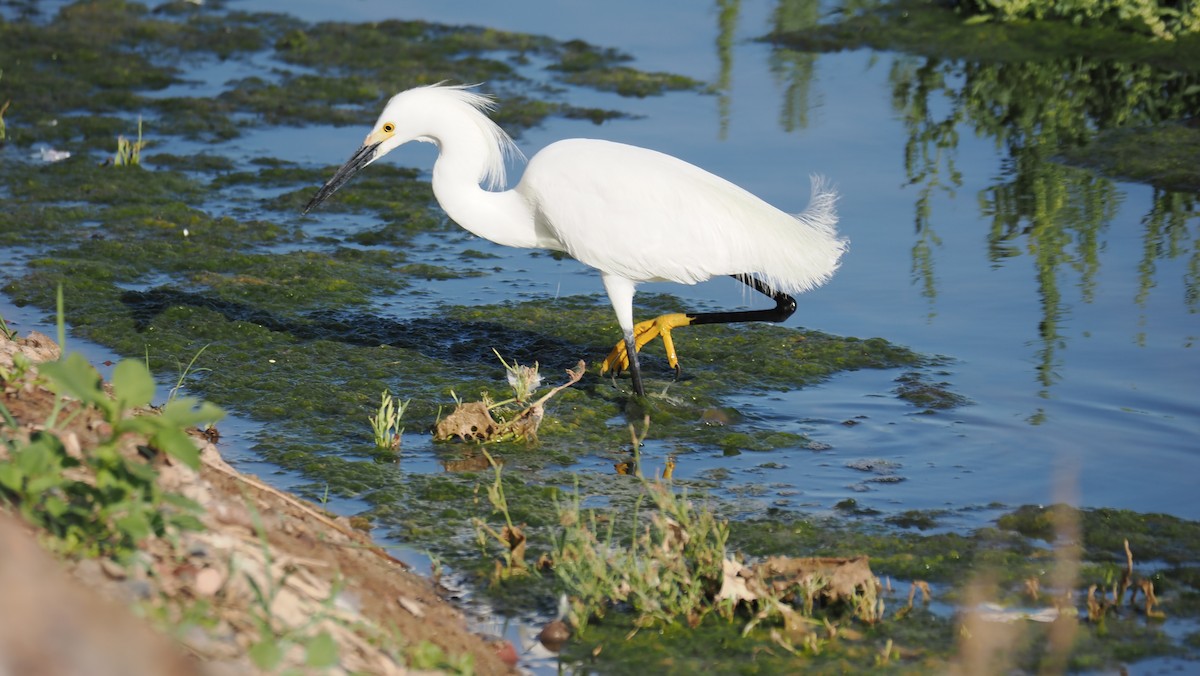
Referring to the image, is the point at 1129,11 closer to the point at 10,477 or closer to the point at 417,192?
the point at 417,192

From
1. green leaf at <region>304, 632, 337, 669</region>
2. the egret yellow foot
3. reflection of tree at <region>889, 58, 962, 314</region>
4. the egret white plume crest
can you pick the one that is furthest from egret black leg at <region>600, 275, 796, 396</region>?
green leaf at <region>304, 632, 337, 669</region>

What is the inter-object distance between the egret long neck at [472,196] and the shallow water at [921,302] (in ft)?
3.97

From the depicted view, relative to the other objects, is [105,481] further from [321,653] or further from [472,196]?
[472,196]

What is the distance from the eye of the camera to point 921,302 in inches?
303

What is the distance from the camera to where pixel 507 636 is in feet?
13.8

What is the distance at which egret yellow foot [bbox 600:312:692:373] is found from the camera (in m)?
6.64

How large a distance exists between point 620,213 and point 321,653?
3591mm

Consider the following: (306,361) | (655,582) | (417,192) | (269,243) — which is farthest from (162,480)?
(417,192)

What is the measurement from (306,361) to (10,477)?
11.7ft

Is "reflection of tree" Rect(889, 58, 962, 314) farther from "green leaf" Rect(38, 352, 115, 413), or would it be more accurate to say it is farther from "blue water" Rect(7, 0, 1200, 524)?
"green leaf" Rect(38, 352, 115, 413)

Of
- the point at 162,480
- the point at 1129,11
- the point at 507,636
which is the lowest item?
the point at 507,636

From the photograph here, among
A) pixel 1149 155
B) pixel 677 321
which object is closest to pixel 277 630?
pixel 677 321

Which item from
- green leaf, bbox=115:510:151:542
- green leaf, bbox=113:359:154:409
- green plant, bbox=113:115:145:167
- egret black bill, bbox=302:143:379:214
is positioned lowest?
green leaf, bbox=115:510:151:542

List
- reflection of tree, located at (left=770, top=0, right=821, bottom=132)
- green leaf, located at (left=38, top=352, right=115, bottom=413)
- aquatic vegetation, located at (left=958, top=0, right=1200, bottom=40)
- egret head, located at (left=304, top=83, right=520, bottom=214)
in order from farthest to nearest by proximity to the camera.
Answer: aquatic vegetation, located at (left=958, top=0, right=1200, bottom=40)
reflection of tree, located at (left=770, top=0, right=821, bottom=132)
egret head, located at (left=304, top=83, right=520, bottom=214)
green leaf, located at (left=38, top=352, right=115, bottom=413)
